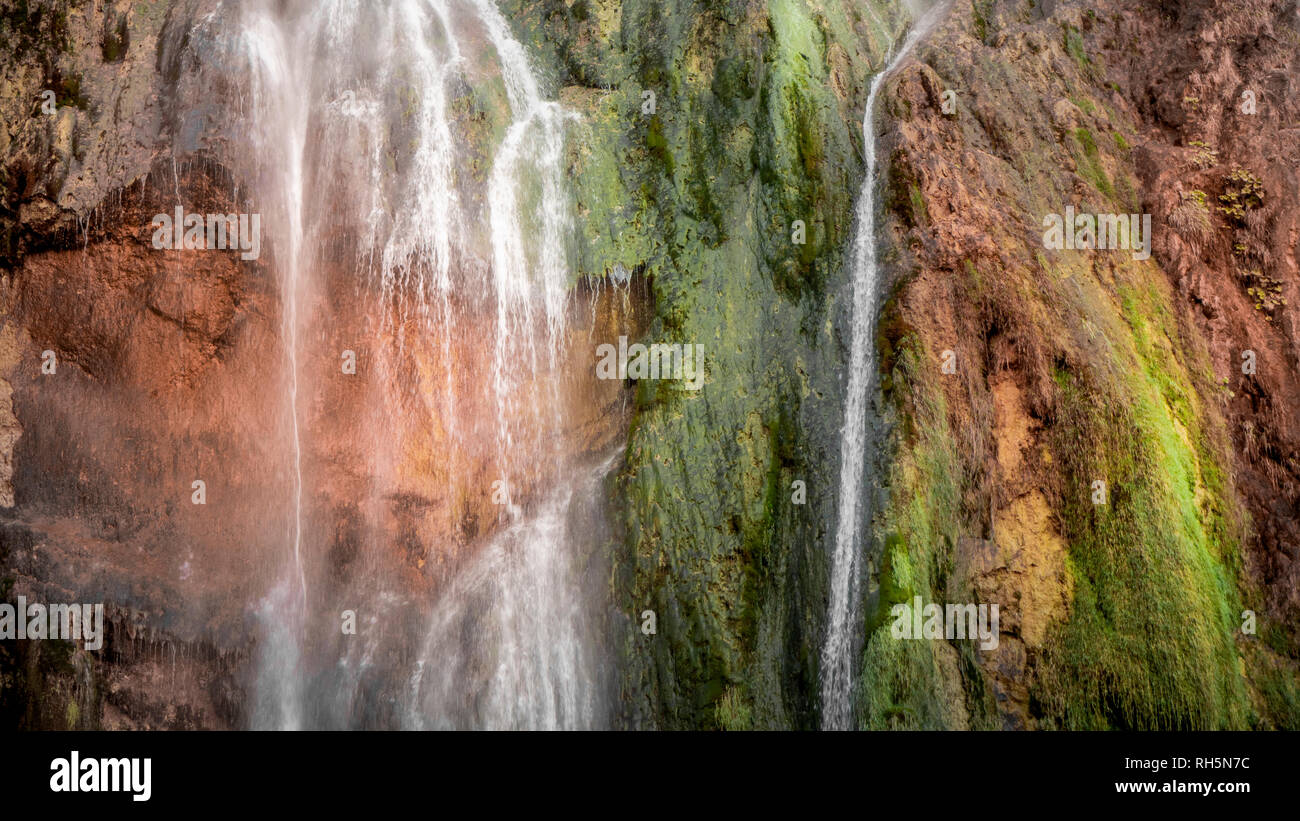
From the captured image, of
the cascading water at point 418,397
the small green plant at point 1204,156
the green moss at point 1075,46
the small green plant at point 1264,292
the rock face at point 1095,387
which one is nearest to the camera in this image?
the rock face at point 1095,387

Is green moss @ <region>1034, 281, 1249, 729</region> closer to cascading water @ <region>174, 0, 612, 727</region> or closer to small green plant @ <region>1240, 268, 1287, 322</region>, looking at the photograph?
small green plant @ <region>1240, 268, 1287, 322</region>

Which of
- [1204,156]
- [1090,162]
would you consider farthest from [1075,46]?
[1204,156]

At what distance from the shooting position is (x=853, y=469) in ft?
36.3

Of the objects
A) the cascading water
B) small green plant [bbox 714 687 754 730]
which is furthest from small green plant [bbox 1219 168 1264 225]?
small green plant [bbox 714 687 754 730]

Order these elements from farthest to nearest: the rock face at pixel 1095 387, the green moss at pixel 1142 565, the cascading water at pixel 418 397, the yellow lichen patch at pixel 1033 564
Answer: the cascading water at pixel 418 397
the yellow lichen patch at pixel 1033 564
the rock face at pixel 1095 387
the green moss at pixel 1142 565

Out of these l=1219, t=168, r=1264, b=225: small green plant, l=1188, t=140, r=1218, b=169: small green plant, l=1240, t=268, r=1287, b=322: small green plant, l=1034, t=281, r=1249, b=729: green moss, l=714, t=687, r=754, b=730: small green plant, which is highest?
l=1188, t=140, r=1218, b=169: small green plant

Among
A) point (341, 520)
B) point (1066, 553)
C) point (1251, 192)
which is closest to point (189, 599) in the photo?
point (341, 520)

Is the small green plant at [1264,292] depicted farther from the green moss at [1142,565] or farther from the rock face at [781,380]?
the green moss at [1142,565]

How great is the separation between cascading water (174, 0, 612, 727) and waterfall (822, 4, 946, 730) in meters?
2.76

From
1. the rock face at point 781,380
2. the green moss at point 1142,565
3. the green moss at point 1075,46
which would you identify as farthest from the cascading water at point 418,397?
the green moss at point 1075,46

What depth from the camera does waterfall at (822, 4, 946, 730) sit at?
1052cm

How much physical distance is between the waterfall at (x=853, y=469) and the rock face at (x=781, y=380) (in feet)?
0.55

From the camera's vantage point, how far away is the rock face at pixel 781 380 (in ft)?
35.2

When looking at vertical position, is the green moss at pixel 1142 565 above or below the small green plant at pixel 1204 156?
below
